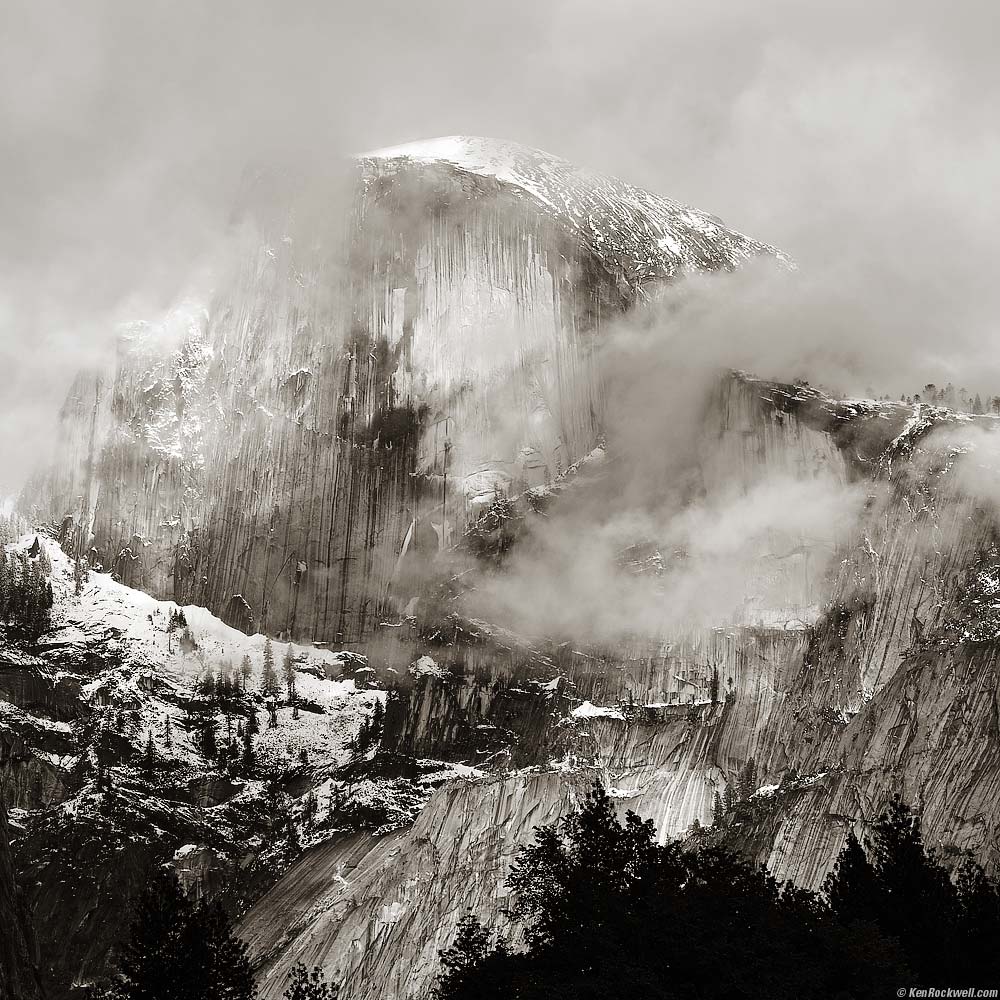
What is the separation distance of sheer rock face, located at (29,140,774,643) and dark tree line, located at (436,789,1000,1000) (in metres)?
83.4

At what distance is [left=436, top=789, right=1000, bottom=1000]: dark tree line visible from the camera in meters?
57.1

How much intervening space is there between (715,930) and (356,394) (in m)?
Answer: 114

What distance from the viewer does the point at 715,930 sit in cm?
6109

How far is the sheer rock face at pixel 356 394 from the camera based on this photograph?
16138 centimetres

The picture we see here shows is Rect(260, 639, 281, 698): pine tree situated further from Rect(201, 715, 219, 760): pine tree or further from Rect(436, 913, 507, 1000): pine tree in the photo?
Rect(436, 913, 507, 1000): pine tree

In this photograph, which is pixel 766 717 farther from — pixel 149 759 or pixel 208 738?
pixel 149 759

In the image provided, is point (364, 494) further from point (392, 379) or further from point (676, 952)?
point (676, 952)

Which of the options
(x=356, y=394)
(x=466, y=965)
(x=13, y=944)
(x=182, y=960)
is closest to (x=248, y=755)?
(x=356, y=394)

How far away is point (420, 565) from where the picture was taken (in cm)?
16000

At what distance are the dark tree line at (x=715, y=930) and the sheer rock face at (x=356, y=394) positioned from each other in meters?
83.4

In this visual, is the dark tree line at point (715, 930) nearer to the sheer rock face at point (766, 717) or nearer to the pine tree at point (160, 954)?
the pine tree at point (160, 954)

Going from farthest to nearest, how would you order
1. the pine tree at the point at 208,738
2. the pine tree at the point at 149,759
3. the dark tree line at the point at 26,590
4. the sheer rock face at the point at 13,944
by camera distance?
1. the dark tree line at the point at 26,590
2. the pine tree at the point at 208,738
3. the pine tree at the point at 149,759
4. the sheer rock face at the point at 13,944

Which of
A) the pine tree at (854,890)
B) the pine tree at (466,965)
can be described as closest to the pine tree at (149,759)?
the pine tree at (466,965)

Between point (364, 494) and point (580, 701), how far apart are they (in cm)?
3672
